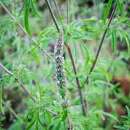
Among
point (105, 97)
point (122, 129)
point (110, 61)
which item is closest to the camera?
point (122, 129)

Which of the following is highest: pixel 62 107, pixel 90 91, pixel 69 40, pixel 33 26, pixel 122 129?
pixel 33 26

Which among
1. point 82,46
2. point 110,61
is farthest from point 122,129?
point 110,61

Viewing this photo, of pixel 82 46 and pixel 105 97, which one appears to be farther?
pixel 105 97

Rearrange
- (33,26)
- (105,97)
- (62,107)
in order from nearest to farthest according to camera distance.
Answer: (62,107) < (105,97) < (33,26)

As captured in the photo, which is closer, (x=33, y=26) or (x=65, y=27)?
(x=65, y=27)

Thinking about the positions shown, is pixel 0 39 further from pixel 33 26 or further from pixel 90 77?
pixel 33 26

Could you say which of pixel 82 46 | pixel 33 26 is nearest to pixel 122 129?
pixel 82 46

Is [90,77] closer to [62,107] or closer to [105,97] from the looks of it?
[62,107]

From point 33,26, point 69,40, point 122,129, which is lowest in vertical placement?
point 122,129

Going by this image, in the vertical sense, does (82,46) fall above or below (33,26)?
below
